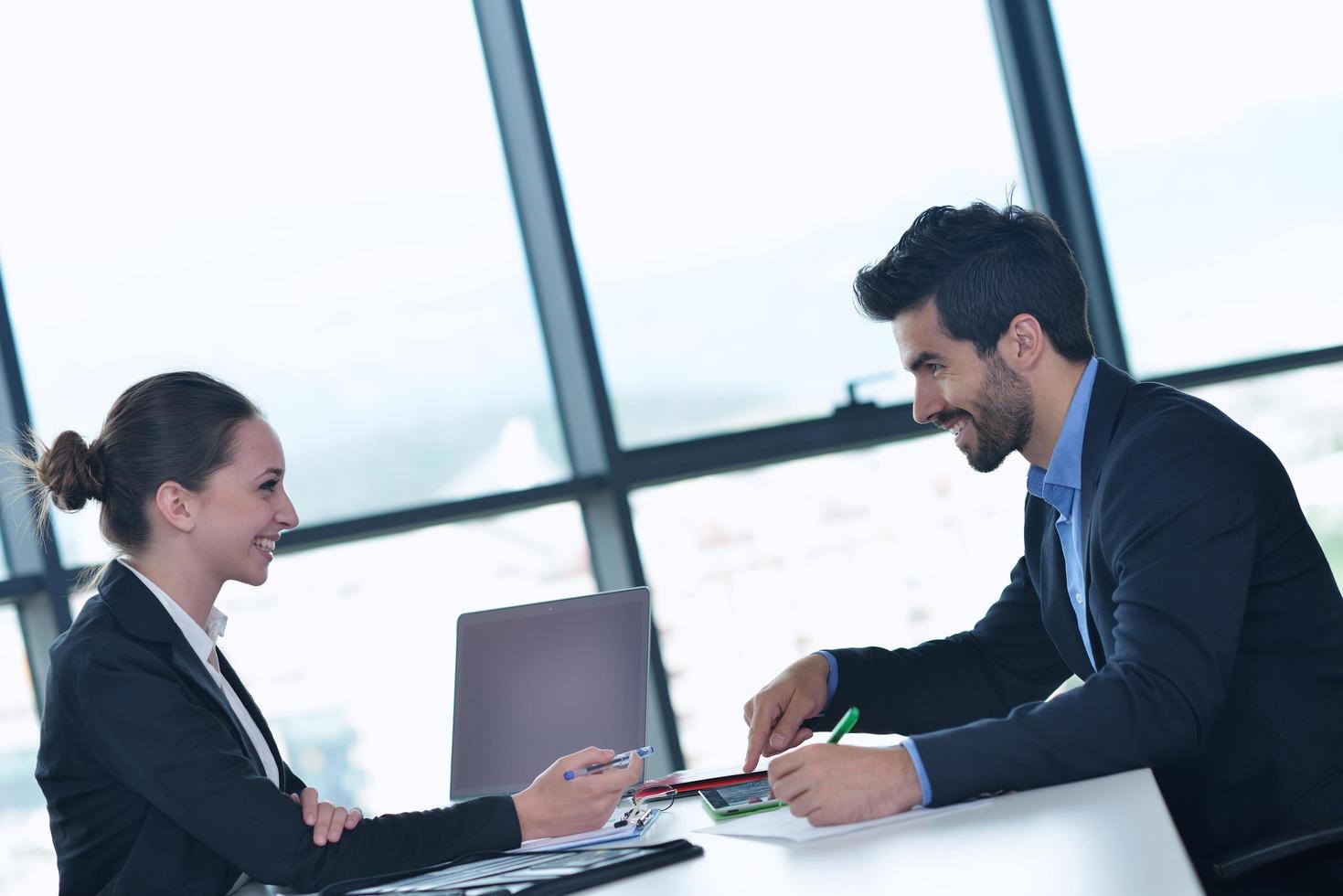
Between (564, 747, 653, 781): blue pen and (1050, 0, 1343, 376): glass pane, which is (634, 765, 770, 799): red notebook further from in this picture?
(1050, 0, 1343, 376): glass pane

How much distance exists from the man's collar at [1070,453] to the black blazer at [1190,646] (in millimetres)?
30

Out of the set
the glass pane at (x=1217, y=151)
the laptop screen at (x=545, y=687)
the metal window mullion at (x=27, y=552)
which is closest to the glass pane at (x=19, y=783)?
the metal window mullion at (x=27, y=552)

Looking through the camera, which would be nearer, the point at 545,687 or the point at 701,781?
the point at 701,781

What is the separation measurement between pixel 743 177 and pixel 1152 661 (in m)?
2.33

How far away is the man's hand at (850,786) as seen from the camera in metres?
1.36

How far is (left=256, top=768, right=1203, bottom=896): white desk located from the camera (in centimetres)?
104

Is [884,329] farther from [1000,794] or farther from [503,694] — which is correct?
[1000,794]

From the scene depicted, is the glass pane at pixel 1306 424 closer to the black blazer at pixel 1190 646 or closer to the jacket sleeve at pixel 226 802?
Result: the black blazer at pixel 1190 646

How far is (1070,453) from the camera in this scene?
175cm

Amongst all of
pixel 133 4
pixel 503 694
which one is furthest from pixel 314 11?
pixel 503 694

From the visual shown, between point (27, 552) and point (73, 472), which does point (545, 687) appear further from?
point (27, 552)

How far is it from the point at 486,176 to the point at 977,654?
1.97 m

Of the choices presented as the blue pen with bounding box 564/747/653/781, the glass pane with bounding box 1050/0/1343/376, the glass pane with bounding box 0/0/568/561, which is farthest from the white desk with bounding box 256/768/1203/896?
the glass pane with bounding box 1050/0/1343/376

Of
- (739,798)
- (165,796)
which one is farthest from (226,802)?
(739,798)
